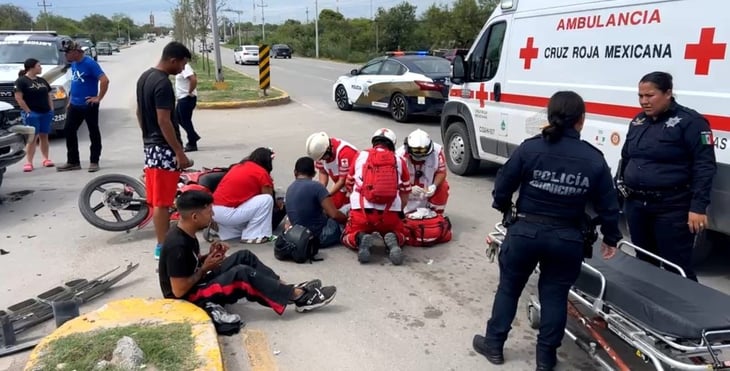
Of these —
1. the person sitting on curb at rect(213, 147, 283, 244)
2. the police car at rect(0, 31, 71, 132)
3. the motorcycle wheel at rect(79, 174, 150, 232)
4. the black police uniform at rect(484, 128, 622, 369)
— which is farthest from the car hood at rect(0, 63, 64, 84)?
the black police uniform at rect(484, 128, 622, 369)

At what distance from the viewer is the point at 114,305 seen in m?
3.98

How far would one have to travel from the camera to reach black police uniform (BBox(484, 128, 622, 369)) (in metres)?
3.07

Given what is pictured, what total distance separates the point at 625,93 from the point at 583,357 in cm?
268

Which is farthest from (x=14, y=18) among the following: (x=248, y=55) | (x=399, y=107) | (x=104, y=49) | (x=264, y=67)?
(x=399, y=107)

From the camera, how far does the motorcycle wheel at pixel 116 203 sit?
580cm

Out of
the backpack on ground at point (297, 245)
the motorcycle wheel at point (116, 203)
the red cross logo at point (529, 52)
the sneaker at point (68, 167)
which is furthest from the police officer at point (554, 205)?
the sneaker at point (68, 167)

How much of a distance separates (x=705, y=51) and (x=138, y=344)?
452cm

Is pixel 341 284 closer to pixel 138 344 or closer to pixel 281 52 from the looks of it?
pixel 138 344

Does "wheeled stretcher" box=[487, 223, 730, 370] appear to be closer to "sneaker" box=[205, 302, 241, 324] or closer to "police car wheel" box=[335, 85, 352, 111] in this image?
"sneaker" box=[205, 302, 241, 324]

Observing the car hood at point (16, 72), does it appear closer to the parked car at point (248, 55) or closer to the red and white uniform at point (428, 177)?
the red and white uniform at point (428, 177)

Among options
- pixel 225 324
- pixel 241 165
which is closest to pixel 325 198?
Answer: pixel 241 165

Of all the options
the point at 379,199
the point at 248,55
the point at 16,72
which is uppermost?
the point at 248,55

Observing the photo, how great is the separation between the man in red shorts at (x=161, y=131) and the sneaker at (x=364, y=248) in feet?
5.53

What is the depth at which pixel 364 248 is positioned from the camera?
16.9ft
